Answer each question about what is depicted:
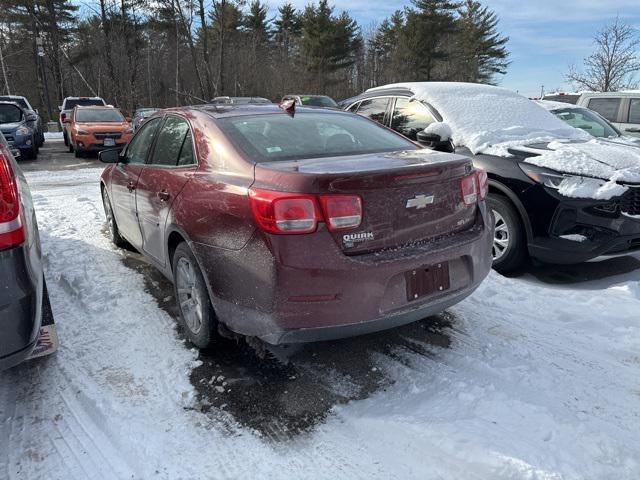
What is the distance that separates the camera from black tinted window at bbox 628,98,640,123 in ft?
33.2

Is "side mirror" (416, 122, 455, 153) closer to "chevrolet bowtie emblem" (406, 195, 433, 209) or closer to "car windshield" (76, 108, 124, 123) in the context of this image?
"chevrolet bowtie emblem" (406, 195, 433, 209)

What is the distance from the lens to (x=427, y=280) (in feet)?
8.90

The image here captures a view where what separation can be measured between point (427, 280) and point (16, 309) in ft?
6.64

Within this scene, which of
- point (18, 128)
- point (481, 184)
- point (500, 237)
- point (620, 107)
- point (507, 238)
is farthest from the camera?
point (18, 128)

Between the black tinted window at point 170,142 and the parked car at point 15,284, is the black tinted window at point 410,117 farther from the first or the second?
the parked car at point 15,284

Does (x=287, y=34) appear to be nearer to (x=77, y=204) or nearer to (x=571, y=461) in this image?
(x=77, y=204)

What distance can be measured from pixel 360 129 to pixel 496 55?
166ft

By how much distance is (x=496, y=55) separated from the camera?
48.2 meters

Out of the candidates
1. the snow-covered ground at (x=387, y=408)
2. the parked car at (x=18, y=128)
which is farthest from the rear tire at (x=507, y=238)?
the parked car at (x=18, y=128)

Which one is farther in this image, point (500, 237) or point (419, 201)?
point (500, 237)

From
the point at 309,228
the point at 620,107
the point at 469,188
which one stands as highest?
the point at 620,107

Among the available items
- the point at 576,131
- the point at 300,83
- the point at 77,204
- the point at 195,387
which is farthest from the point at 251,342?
the point at 300,83

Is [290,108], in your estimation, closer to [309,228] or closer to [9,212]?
[309,228]

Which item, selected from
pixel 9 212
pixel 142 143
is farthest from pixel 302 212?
pixel 142 143
